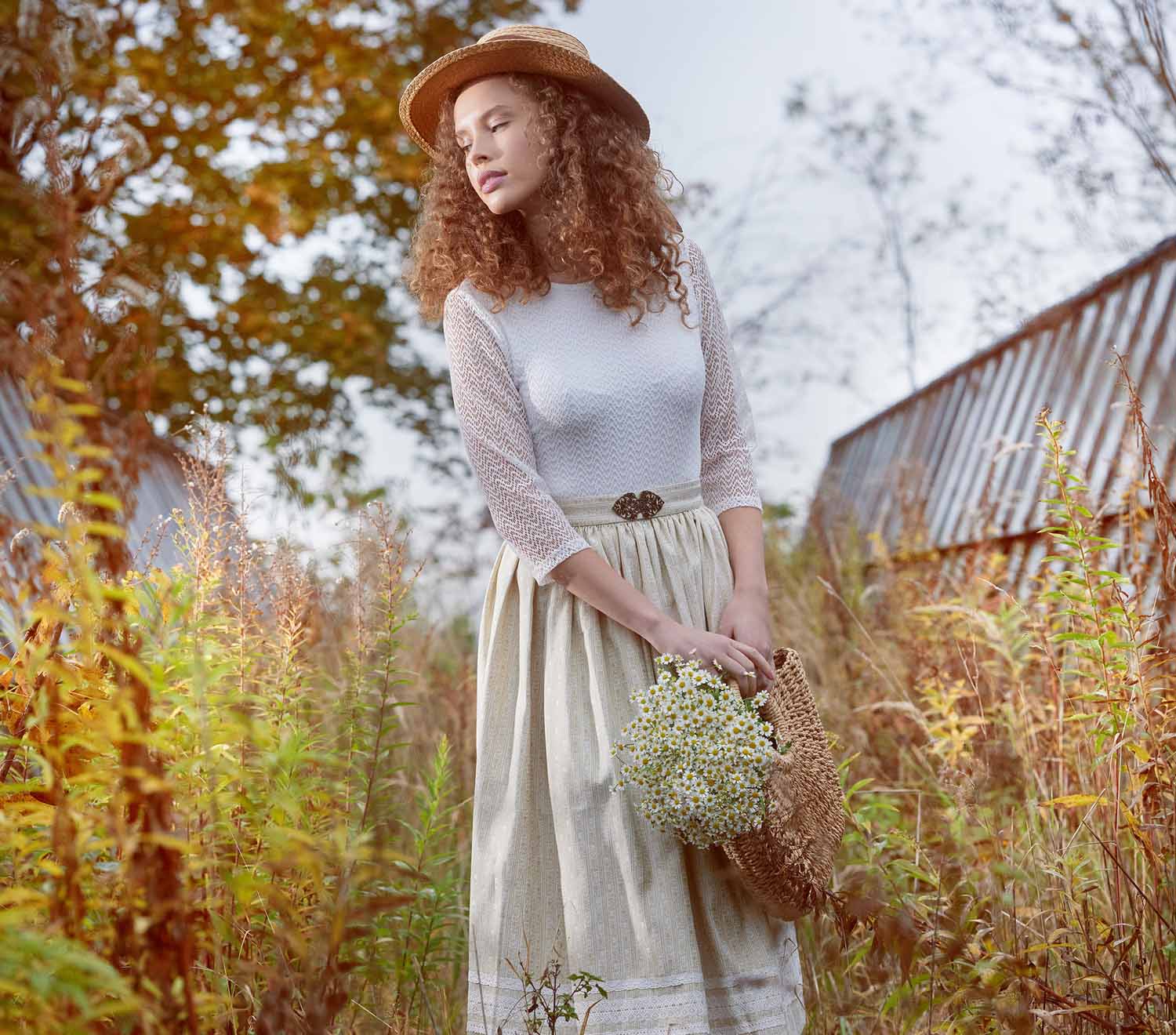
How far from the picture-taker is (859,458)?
10445 mm

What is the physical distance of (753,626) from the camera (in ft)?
7.09

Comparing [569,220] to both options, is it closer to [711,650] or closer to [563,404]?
[563,404]

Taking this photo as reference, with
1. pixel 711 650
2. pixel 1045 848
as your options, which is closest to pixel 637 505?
pixel 711 650

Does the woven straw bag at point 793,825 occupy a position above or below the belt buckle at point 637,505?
below

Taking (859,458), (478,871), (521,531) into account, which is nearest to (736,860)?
(478,871)

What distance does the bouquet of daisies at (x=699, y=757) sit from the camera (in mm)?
1825

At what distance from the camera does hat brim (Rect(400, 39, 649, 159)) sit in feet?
7.52

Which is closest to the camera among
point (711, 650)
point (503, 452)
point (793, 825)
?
point (793, 825)

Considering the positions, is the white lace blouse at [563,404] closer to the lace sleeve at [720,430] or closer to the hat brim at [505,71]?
the lace sleeve at [720,430]

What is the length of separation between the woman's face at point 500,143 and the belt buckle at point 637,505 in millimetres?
632

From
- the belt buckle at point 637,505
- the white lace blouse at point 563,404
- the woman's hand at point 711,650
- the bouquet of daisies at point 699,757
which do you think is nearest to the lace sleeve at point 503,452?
the white lace blouse at point 563,404

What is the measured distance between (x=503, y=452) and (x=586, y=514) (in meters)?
0.21

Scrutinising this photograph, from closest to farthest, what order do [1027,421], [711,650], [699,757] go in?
[699,757] → [711,650] → [1027,421]

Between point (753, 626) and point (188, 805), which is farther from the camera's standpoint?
point (753, 626)
